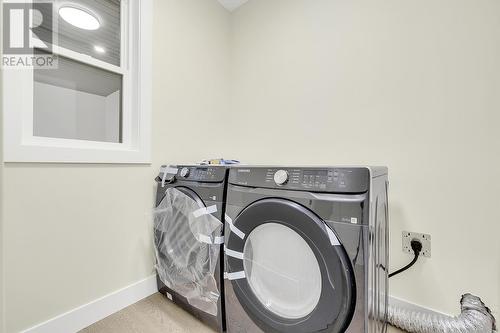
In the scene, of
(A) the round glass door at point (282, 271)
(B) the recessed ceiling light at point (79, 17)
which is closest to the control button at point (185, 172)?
(A) the round glass door at point (282, 271)

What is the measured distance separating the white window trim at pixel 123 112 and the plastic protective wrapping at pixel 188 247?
0.39 metres

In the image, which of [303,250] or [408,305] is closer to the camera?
[303,250]

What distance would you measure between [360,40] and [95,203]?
176 centimetres

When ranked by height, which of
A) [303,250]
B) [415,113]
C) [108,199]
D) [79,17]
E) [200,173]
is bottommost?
[303,250]

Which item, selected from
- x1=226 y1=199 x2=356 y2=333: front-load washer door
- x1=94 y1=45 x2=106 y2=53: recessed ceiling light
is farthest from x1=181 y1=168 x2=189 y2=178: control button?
x1=94 y1=45 x2=106 y2=53: recessed ceiling light

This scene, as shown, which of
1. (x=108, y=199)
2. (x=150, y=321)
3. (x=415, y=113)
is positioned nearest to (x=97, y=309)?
(x=150, y=321)

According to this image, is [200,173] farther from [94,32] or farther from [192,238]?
[94,32]

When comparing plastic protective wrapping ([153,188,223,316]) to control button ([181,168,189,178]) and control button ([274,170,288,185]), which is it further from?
control button ([274,170,288,185])

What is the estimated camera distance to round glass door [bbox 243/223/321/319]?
84 centimetres

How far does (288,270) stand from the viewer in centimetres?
89

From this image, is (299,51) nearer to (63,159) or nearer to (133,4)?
(133,4)

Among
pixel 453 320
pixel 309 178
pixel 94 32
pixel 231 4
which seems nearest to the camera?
pixel 309 178

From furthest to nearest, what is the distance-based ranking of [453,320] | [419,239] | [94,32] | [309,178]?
1. [94,32]
2. [419,239]
3. [453,320]
4. [309,178]

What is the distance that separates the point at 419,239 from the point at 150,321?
147 centimetres
